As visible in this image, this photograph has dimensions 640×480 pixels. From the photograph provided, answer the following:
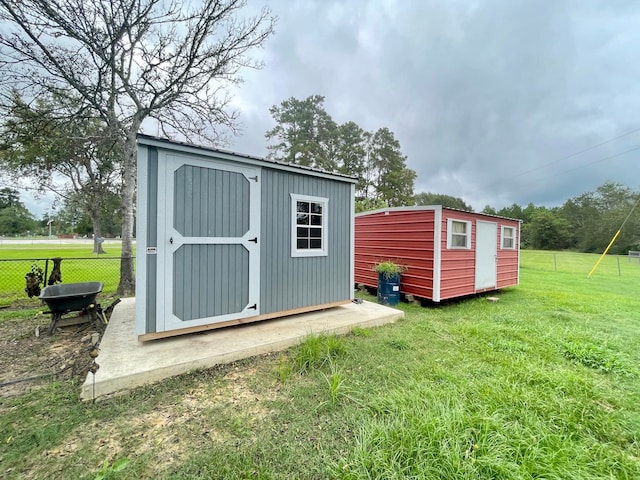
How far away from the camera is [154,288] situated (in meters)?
2.98

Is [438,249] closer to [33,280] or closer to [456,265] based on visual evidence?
[456,265]

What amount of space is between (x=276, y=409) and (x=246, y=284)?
1799 millimetres

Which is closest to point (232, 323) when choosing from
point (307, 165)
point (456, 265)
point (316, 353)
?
point (316, 353)

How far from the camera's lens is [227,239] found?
3451 millimetres

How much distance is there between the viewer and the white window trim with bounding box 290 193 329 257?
13.4 feet

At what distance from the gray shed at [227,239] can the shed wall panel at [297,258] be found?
2 cm

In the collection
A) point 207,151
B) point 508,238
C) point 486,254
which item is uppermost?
point 207,151

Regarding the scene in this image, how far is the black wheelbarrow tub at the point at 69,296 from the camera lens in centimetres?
330

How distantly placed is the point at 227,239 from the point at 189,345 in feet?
4.38

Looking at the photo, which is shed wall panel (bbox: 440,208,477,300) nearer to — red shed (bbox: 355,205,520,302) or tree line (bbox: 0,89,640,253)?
red shed (bbox: 355,205,520,302)

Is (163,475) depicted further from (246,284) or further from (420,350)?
(420,350)

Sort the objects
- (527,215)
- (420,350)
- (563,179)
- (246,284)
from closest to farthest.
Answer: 1. (420,350)
2. (246,284)
3. (563,179)
4. (527,215)

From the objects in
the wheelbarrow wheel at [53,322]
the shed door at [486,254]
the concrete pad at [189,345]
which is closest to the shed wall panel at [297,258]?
the concrete pad at [189,345]

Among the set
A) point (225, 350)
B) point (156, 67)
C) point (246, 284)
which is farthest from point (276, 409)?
point (156, 67)
